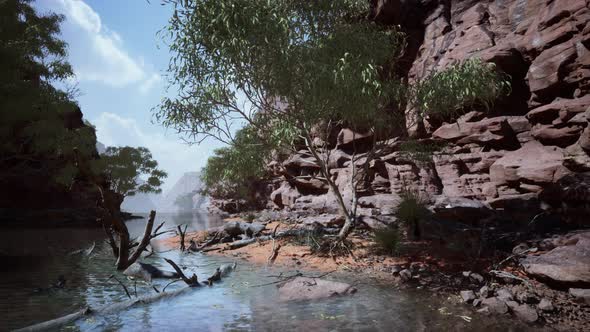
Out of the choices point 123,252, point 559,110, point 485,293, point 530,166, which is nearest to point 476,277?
point 485,293

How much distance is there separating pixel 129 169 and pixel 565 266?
52.7 meters

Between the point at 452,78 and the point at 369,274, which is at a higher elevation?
the point at 452,78

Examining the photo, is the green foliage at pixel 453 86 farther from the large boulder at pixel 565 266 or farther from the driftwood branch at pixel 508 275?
the driftwood branch at pixel 508 275

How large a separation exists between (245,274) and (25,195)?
121 ft

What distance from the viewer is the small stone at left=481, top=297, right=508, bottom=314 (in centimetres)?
656

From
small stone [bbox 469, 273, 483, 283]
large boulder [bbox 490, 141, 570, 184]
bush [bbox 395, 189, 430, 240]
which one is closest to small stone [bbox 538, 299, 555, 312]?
small stone [bbox 469, 273, 483, 283]

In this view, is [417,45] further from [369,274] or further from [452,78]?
[369,274]

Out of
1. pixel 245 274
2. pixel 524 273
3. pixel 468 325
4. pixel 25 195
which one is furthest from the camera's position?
pixel 25 195

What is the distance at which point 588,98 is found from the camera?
17.6 m

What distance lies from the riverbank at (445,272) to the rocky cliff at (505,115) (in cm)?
402

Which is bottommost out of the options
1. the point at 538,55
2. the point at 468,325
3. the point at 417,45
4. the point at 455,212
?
the point at 468,325

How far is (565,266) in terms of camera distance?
24.3ft

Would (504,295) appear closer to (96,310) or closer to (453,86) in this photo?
(96,310)

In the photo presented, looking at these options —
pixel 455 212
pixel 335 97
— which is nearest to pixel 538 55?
pixel 455 212
